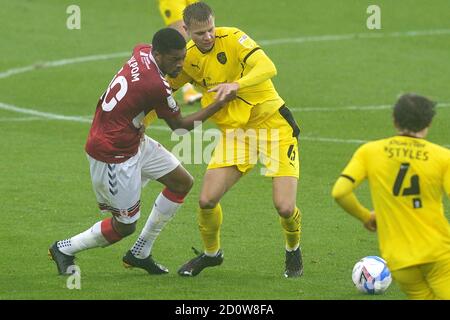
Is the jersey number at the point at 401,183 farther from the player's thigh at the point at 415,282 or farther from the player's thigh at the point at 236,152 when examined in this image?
the player's thigh at the point at 236,152

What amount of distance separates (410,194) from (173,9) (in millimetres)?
10039

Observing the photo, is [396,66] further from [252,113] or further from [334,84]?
[252,113]

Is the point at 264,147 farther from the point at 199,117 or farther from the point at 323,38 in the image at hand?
the point at 323,38

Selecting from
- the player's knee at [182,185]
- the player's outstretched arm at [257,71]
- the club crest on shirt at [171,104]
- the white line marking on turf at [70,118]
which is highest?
the player's outstretched arm at [257,71]

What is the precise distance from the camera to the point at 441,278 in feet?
26.5

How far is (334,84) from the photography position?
65.3ft

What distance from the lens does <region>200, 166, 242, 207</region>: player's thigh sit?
10.3 metres

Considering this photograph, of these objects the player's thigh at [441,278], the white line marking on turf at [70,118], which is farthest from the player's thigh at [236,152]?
the white line marking on turf at [70,118]

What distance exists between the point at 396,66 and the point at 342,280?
11215mm

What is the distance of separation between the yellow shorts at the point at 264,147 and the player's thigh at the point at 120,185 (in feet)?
2.72

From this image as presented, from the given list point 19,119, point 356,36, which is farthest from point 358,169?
point 356,36

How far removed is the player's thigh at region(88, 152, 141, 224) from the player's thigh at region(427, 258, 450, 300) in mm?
3025

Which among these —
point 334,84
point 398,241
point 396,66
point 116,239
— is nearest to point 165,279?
point 116,239

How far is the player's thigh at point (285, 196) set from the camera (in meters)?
10.3
